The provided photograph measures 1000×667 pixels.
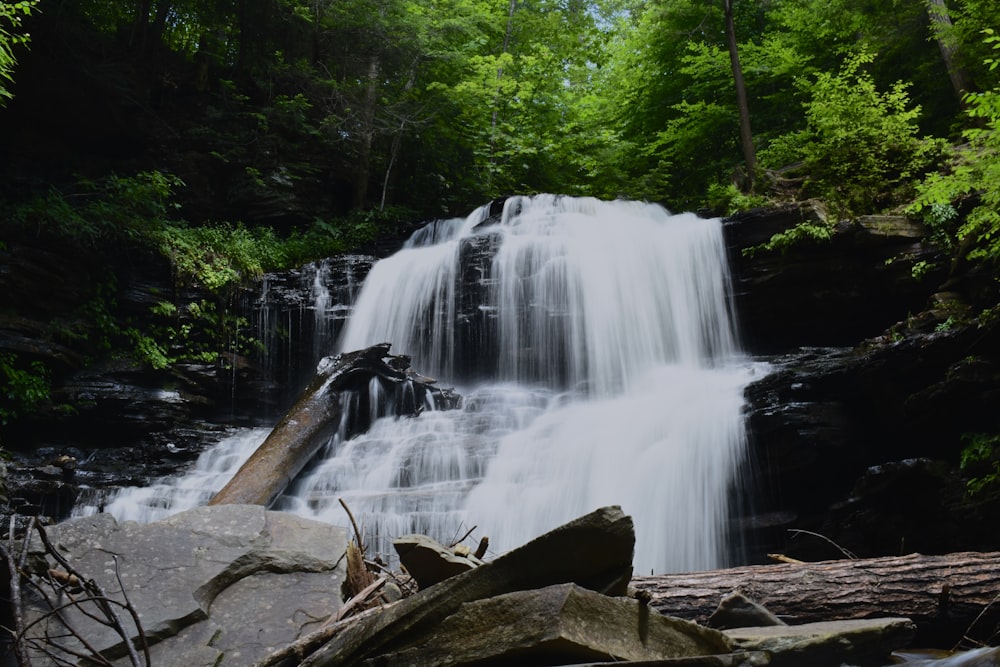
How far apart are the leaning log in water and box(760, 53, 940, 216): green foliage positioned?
7698 mm

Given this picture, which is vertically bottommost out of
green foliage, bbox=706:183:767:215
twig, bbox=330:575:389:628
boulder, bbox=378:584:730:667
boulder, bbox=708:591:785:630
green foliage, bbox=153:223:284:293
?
boulder, bbox=708:591:785:630

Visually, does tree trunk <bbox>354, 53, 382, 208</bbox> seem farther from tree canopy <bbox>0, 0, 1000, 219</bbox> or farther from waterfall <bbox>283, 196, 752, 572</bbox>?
waterfall <bbox>283, 196, 752, 572</bbox>

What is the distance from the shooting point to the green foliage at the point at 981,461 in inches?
240

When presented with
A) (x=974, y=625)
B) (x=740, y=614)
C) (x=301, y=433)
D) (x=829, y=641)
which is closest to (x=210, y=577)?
(x=740, y=614)

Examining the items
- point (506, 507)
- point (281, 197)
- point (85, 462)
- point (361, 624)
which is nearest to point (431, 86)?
point (281, 197)

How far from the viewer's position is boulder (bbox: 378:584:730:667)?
213cm

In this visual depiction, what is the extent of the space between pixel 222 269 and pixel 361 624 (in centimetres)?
1213

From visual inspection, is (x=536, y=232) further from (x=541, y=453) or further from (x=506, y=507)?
(x=506, y=507)

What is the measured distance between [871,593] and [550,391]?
8042 millimetres

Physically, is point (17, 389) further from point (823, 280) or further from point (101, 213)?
point (823, 280)

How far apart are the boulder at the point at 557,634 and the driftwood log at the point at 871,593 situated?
860 mm

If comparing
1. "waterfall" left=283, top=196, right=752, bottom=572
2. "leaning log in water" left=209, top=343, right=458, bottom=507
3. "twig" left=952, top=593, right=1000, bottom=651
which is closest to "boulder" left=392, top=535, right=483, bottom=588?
"twig" left=952, top=593, right=1000, bottom=651

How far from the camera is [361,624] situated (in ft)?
8.61

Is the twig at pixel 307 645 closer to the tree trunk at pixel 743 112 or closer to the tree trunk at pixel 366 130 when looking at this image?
the tree trunk at pixel 743 112
